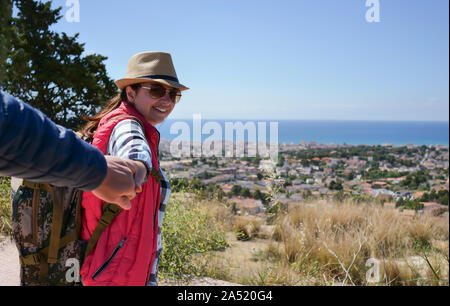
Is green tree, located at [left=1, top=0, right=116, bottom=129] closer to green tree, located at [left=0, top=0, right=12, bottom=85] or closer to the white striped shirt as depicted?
green tree, located at [left=0, top=0, right=12, bottom=85]

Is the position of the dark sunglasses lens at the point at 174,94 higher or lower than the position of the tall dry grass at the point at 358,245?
higher

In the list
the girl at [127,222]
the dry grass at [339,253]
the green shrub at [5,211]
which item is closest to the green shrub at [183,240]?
the dry grass at [339,253]

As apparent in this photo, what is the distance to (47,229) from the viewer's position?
1174 millimetres

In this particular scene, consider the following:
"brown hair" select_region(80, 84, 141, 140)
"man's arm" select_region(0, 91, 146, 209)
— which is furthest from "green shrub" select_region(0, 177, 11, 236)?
"man's arm" select_region(0, 91, 146, 209)

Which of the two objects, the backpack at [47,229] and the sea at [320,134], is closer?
the backpack at [47,229]

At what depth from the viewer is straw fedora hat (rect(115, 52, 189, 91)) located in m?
1.62

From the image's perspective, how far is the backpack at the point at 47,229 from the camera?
3.77 ft

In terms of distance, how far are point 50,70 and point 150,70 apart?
32.8 feet

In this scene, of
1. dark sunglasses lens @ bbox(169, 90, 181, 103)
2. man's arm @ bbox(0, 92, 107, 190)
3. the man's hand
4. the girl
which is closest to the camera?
man's arm @ bbox(0, 92, 107, 190)

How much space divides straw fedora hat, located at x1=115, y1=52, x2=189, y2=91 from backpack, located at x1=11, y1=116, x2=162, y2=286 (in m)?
0.66

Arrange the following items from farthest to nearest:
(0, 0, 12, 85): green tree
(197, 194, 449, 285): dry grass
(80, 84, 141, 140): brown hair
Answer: (0, 0, 12, 85): green tree
(197, 194, 449, 285): dry grass
(80, 84, 141, 140): brown hair

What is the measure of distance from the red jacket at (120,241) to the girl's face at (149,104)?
0.28 meters

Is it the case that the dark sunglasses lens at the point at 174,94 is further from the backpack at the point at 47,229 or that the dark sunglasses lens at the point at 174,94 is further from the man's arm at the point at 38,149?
the man's arm at the point at 38,149

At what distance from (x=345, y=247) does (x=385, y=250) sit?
0.89 metres
